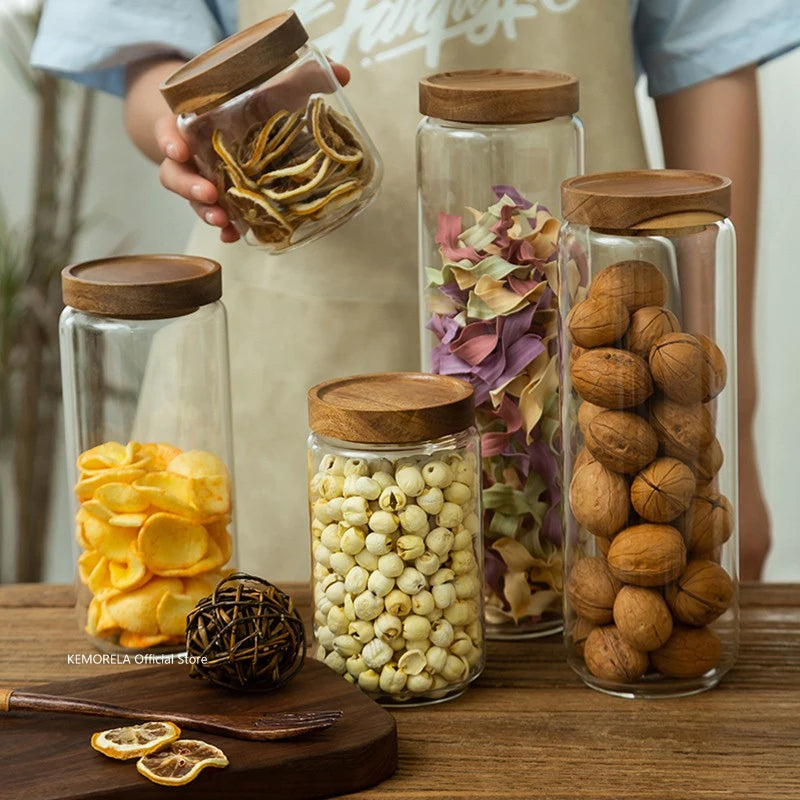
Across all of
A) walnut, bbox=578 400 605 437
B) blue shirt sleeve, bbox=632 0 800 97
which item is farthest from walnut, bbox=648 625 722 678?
blue shirt sleeve, bbox=632 0 800 97

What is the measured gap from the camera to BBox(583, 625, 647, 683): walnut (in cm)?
Answer: 65

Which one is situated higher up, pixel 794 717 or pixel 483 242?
pixel 483 242

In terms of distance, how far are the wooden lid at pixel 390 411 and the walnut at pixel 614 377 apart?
0.06 metres

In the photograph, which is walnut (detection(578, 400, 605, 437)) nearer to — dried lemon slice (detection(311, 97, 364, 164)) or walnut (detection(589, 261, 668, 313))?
walnut (detection(589, 261, 668, 313))

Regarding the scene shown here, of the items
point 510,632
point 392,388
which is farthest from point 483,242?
point 510,632

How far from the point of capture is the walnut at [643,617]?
2.09 feet

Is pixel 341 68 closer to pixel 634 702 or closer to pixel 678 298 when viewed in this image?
pixel 678 298

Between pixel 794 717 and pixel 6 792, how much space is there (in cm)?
36

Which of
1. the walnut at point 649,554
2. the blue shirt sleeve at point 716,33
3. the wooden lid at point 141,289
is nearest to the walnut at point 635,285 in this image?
the walnut at point 649,554

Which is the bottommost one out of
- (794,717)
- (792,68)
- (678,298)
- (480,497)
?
(794,717)

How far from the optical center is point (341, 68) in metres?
0.82

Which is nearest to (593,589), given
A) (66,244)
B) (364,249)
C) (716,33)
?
(364,249)

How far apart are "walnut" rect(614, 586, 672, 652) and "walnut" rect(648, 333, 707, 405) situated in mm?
95

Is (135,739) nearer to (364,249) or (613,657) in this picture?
(613,657)
